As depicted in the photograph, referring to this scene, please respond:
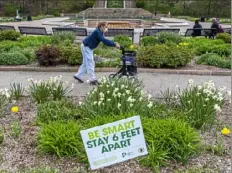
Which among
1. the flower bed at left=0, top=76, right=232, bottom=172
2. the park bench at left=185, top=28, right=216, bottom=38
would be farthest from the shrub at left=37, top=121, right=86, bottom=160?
the park bench at left=185, top=28, right=216, bottom=38

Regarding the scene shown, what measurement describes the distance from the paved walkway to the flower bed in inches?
49.3

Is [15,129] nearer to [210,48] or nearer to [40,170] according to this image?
[40,170]

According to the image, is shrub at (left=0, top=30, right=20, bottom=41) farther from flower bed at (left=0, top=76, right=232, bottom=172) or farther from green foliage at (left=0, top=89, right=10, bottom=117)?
green foliage at (left=0, top=89, right=10, bottom=117)

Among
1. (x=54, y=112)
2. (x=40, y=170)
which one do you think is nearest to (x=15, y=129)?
(x=54, y=112)

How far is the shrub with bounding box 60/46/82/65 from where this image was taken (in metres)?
8.97

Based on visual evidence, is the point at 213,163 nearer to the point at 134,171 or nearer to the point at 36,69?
the point at 134,171

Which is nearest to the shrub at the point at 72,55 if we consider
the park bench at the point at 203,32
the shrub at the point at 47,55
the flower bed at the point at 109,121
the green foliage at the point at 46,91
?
the shrub at the point at 47,55

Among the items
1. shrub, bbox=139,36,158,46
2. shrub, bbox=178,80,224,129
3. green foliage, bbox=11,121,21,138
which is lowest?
green foliage, bbox=11,121,21,138

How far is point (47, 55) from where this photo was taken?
347 inches

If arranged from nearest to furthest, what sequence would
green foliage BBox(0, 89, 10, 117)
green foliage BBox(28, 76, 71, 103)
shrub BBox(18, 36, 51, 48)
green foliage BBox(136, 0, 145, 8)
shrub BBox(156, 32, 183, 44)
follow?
green foliage BBox(0, 89, 10, 117), green foliage BBox(28, 76, 71, 103), shrub BBox(18, 36, 51, 48), shrub BBox(156, 32, 183, 44), green foliage BBox(136, 0, 145, 8)

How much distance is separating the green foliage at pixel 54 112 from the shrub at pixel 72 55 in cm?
397

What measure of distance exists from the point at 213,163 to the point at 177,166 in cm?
44

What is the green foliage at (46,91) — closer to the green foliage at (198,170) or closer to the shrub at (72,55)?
the green foliage at (198,170)

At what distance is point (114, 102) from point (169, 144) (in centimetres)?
Answer: 111
